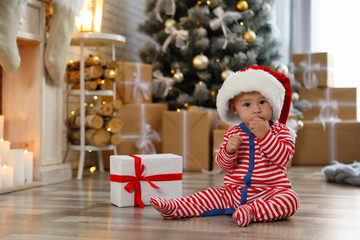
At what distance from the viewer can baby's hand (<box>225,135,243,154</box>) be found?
177 cm

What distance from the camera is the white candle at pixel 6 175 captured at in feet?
8.37

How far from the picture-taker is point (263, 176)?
1816 mm

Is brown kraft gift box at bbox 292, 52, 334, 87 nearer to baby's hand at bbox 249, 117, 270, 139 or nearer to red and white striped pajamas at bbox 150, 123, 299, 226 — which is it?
red and white striped pajamas at bbox 150, 123, 299, 226

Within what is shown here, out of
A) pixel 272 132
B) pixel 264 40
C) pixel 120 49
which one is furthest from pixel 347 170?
pixel 120 49

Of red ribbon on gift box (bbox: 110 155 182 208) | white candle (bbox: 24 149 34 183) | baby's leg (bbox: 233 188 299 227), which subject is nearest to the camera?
baby's leg (bbox: 233 188 299 227)

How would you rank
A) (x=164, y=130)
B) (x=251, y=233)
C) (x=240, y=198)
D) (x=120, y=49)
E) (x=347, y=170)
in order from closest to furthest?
(x=251, y=233) → (x=240, y=198) → (x=347, y=170) → (x=164, y=130) → (x=120, y=49)

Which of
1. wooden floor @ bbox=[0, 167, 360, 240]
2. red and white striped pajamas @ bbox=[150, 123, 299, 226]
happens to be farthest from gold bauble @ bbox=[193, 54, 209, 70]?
red and white striped pajamas @ bbox=[150, 123, 299, 226]

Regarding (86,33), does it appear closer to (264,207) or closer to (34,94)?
(34,94)

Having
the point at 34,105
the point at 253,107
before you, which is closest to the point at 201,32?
the point at 34,105

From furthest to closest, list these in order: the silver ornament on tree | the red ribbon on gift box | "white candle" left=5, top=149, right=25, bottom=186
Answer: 1. the silver ornament on tree
2. "white candle" left=5, top=149, right=25, bottom=186
3. the red ribbon on gift box

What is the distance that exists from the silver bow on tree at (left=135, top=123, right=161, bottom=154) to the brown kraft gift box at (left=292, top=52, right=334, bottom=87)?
1.38 m

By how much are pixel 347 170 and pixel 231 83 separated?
136cm

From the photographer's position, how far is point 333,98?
4086 mm

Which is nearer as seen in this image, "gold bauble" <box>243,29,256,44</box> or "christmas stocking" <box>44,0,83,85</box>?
"christmas stocking" <box>44,0,83,85</box>
